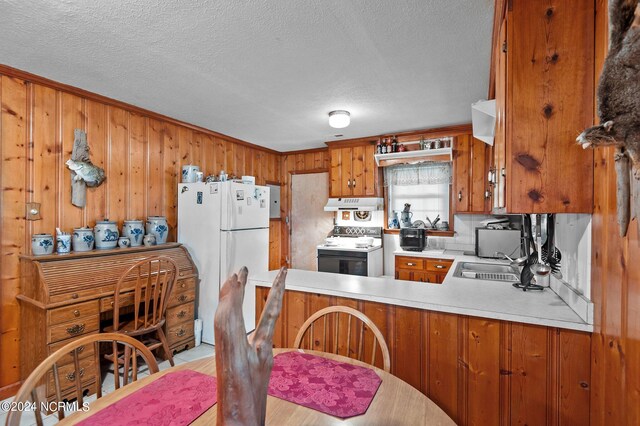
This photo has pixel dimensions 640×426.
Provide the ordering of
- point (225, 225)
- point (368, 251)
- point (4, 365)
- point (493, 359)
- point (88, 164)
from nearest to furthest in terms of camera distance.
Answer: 1. point (493, 359)
2. point (4, 365)
3. point (88, 164)
4. point (225, 225)
5. point (368, 251)

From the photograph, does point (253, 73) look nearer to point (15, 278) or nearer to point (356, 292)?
point (356, 292)

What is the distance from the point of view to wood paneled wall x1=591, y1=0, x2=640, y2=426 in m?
0.83

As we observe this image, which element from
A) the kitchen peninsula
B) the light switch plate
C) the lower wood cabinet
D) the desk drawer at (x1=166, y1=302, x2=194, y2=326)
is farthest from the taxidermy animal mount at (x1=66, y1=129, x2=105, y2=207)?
the lower wood cabinet

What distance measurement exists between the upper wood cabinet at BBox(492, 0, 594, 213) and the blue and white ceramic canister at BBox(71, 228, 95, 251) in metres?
2.97

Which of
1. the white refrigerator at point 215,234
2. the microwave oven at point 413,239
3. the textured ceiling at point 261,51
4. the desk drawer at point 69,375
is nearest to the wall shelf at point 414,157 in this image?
the textured ceiling at point 261,51

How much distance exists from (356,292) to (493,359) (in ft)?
2.23

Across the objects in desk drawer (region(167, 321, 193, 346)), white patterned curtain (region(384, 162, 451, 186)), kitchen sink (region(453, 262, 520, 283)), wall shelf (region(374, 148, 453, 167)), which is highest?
wall shelf (region(374, 148, 453, 167))

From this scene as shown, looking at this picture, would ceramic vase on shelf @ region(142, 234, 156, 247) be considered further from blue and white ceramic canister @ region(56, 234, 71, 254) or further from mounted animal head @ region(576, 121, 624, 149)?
mounted animal head @ region(576, 121, 624, 149)

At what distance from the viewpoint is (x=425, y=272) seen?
11.5 ft

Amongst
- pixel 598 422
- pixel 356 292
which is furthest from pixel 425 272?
pixel 598 422

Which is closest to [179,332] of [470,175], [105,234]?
[105,234]

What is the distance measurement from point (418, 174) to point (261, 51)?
2855mm

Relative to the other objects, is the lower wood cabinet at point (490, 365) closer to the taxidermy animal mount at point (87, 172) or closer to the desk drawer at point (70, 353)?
the desk drawer at point (70, 353)

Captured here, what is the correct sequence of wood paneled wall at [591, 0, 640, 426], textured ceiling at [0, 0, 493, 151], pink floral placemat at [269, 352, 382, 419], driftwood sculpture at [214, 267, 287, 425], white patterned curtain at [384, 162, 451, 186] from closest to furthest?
1. driftwood sculpture at [214, 267, 287, 425]
2. wood paneled wall at [591, 0, 640, 426]
3. pink floral placemat at [269, 352, 382, 419]
4. textured ceiling at [0, 0, 493, 151]
5. white patterned curtain at [384, 162, 451, 186]
